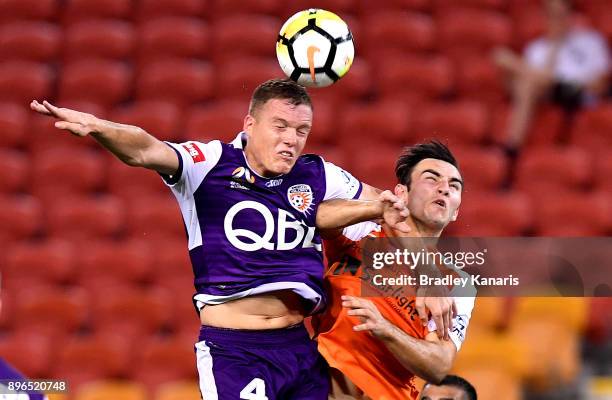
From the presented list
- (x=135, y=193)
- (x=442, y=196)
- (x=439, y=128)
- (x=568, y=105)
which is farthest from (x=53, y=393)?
(x=568, y=105)

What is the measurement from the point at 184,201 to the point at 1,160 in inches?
175

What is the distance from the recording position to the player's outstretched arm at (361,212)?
12.3ft

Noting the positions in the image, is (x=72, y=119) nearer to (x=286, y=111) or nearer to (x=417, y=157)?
(x=286, y=111)

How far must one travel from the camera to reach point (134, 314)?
697cm

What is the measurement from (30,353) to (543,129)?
391 centimetres

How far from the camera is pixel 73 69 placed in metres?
8.62

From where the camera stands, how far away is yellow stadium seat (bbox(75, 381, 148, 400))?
621cm

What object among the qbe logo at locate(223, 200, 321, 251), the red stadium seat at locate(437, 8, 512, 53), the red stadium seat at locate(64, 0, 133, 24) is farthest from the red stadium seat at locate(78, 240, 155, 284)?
the qbe logo at locate(223, 200, 321, 251)

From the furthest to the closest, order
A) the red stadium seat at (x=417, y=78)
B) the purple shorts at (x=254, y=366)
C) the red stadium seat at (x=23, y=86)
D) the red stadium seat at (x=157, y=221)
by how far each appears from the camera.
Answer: the red stadium seat at (x=23, y=86)
the red stadium seat at (x=417, y=78)
the red stadium seat at (x=157, y=221)
the purple shorts at (x=254, y=366)

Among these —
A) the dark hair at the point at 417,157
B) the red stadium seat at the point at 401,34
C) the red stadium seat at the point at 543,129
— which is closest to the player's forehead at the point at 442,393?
the dark hair at the point at 417,157

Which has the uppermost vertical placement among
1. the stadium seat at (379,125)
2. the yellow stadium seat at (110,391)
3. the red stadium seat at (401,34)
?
the red stadium seat at (401,34)

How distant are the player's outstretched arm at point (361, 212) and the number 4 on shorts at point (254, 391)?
0.62 m

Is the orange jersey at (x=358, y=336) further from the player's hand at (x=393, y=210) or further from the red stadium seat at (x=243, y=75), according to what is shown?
the red stadium seat at (x=243, y=75)

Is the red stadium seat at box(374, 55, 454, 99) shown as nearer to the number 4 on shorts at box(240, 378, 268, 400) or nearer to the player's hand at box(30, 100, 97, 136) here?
the number 4 on shorts at box(240, 378, 268, 400)
